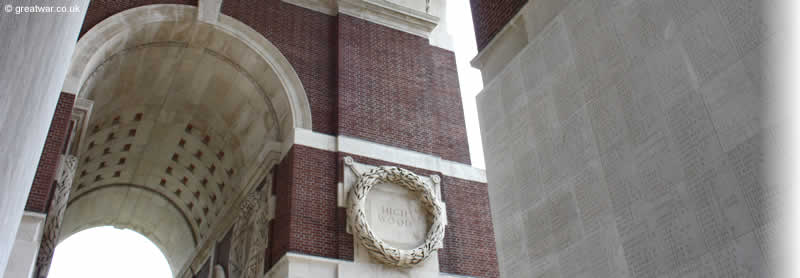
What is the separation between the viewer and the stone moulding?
13.6 metres

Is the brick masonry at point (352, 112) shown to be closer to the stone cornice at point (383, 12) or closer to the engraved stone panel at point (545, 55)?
the stone cornice at point (383, 12)

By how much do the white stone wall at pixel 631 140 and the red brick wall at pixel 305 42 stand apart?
28.2ft

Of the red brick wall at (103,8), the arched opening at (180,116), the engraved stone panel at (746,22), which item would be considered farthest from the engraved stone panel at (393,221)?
the engraved stone panel at (746,22)

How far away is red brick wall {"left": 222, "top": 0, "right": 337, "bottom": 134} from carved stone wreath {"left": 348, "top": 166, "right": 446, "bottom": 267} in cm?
186

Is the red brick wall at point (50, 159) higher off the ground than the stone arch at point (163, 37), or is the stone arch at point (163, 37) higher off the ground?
the stone arch at point (163, 37)

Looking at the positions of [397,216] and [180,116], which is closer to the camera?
[397,216]

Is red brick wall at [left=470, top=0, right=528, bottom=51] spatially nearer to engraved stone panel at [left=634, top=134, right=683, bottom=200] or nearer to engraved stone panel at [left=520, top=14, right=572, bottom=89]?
engraved stone panel at [left=520, top=14, right=572, bottom=89]

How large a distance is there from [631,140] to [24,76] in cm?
516

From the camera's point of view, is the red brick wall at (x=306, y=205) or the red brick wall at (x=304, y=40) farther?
the red brick wall at (x=304, y=40)

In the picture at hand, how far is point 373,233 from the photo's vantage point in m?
13.8

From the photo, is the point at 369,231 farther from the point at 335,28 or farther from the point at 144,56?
the point at 144,56

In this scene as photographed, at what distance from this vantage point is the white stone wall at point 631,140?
14.8 ft

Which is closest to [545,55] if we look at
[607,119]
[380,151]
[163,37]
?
[607,119]

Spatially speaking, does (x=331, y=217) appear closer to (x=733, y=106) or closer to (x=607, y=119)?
(x=607, y=119)
